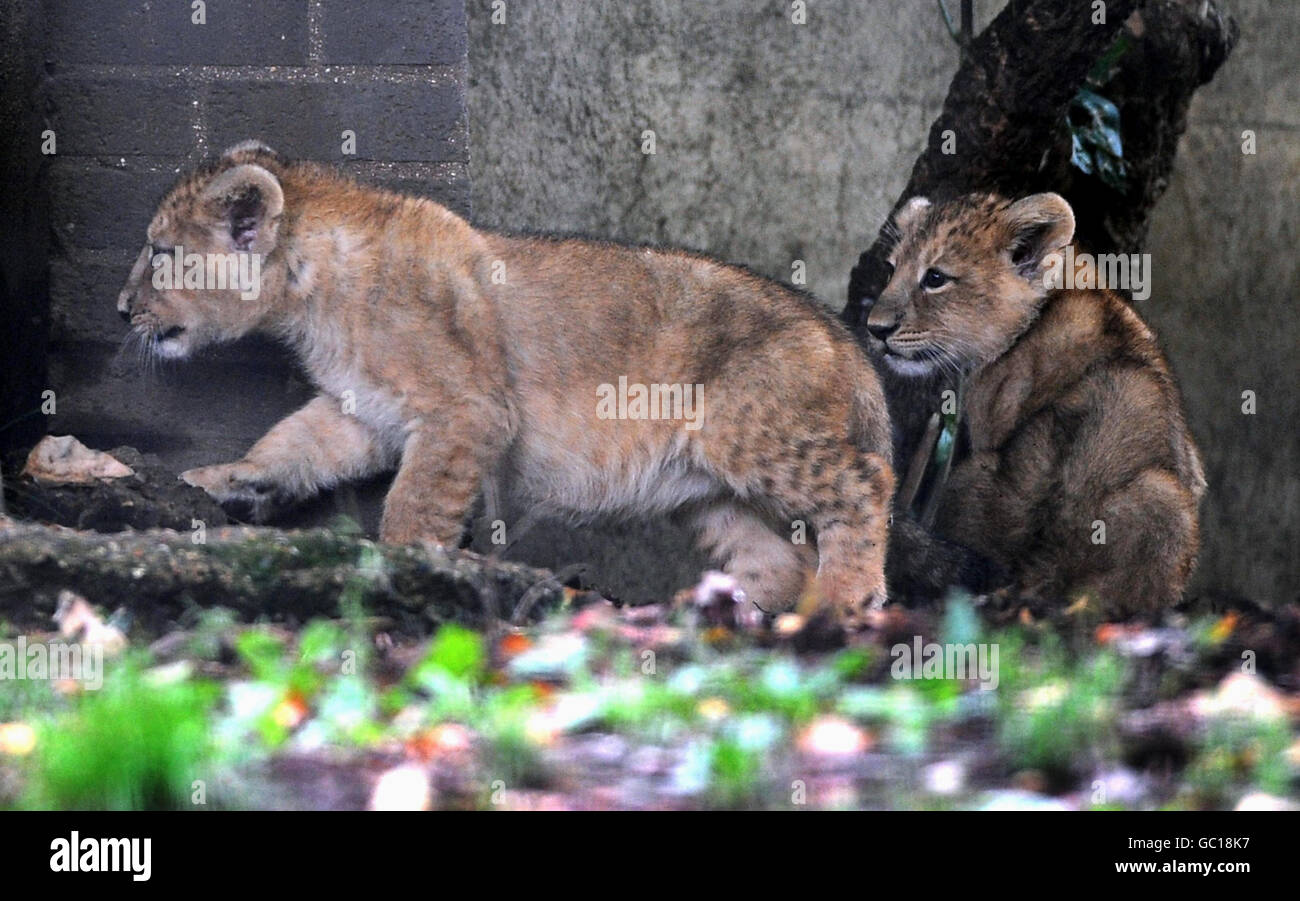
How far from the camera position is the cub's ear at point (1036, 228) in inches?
225

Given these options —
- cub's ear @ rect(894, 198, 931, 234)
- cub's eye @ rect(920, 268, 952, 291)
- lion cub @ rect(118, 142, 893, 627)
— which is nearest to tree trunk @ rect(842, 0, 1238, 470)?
cub's ear @ rect(894, 198, 931, 234)

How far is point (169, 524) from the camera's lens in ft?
16.6

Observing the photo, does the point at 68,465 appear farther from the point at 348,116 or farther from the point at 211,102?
the point at 348,116

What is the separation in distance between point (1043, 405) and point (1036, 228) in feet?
2.23

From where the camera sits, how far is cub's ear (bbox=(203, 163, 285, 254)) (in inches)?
201

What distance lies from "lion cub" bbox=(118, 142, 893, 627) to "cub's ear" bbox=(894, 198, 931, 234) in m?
0.71

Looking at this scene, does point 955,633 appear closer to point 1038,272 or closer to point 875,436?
point 875,436

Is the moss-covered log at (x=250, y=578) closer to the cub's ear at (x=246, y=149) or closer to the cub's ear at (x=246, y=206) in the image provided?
Answer: the cub's ear at (x=246, y=206)

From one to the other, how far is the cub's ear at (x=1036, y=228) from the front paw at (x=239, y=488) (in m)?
2.92

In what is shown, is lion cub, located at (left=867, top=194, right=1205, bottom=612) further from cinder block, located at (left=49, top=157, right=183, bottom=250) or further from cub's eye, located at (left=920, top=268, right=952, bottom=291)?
cinder block, located at (left=49, top=157, right=183, bottom=250)

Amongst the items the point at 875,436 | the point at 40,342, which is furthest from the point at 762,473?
the point at 40,342

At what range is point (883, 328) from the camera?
5.90m

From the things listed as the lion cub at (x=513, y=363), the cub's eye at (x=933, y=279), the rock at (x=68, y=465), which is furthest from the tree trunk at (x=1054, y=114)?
the rock at (x=68, y=465)
